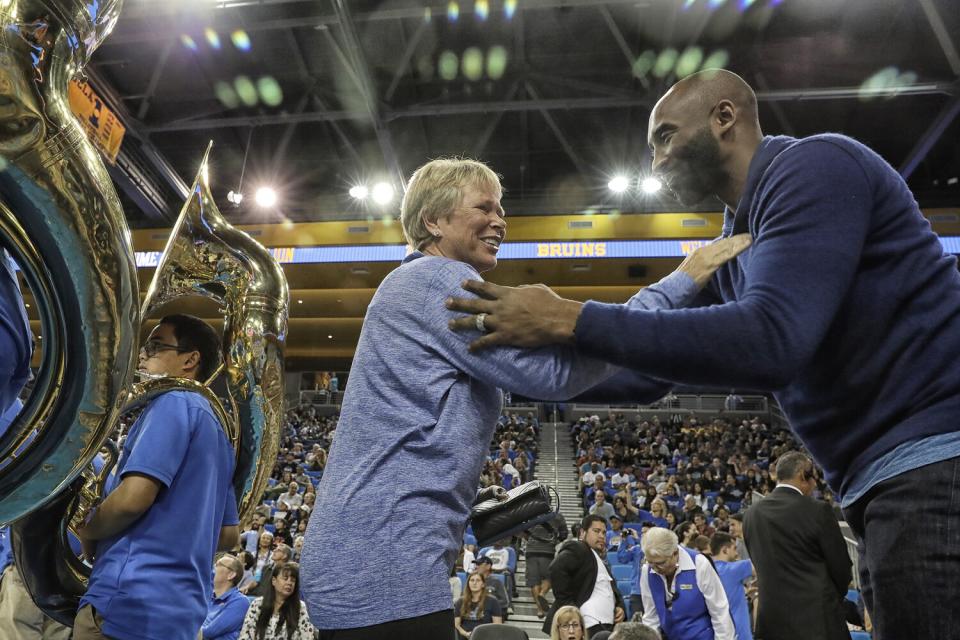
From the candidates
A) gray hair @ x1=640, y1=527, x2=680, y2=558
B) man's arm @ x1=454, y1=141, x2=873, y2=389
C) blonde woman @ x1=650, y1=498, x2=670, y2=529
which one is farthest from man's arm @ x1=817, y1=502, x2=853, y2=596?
blonde woman @ x1=650, y1=498, x2=670, y2=529

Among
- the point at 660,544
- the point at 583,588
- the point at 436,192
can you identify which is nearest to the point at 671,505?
the point at 583,588

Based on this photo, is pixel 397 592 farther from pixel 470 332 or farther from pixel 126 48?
pixel 126 48

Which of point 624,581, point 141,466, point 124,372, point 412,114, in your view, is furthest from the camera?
point 412,114

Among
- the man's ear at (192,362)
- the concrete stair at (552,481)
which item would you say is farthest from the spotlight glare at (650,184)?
the man's ear at (192,362)

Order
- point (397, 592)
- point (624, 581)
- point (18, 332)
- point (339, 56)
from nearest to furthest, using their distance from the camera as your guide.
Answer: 1. point (18, 332)
2. point (397, 592)
3. point (624, 581)
4. point (339, 56)

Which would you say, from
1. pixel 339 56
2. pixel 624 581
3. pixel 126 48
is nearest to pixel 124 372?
pixel 624 581

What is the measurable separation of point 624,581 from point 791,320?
311 inches

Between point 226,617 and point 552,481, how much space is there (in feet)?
36.7

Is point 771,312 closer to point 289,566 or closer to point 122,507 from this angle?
point 122,507

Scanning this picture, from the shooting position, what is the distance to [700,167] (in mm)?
1276

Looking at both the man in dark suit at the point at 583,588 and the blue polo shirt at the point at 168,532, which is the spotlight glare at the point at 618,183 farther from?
the blue polo shirt at the point at 168,532

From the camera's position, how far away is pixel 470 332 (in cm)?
105

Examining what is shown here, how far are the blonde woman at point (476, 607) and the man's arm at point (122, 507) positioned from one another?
521cm

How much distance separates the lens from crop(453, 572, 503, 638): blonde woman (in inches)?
245
